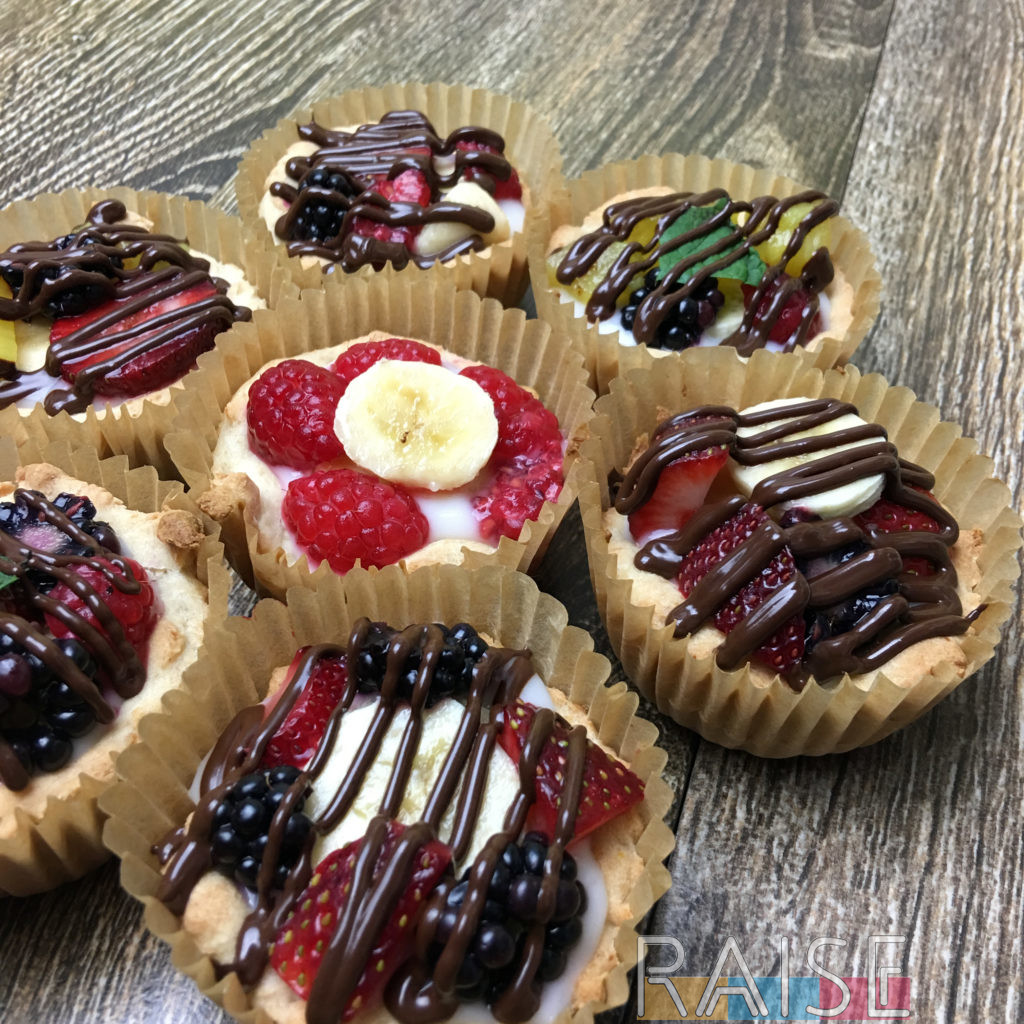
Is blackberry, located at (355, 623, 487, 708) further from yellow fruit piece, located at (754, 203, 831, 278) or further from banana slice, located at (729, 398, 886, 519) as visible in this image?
yellow fruit piece, located at (754, 203, 831, 278)

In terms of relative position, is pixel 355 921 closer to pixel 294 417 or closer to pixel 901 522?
pixel 294 417

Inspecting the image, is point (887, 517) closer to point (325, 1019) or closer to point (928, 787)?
point (928, 787)

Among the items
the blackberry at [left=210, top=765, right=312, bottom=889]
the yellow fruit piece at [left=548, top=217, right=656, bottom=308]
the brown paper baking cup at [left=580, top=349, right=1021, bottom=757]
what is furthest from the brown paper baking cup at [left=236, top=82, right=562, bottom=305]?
the blackberry at [left=210, top=765, right=312, bottom=889]

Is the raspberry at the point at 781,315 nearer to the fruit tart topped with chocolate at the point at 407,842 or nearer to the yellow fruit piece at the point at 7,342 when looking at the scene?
the fruit tart topped with chocolate at the point at 407,842

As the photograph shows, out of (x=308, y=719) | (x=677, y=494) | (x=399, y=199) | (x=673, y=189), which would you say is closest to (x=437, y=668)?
(x=308, y=719)

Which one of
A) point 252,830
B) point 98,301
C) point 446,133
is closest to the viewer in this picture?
point 252,830

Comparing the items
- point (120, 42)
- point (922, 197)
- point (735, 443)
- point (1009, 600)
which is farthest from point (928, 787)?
point (120, 42)

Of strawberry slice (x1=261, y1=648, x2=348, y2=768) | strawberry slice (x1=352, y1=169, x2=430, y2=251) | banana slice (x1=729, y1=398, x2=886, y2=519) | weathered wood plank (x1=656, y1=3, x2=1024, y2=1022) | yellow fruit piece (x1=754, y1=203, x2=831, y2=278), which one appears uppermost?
strawberry slice (x1=352, y1=169, x2=430, y2=251)
